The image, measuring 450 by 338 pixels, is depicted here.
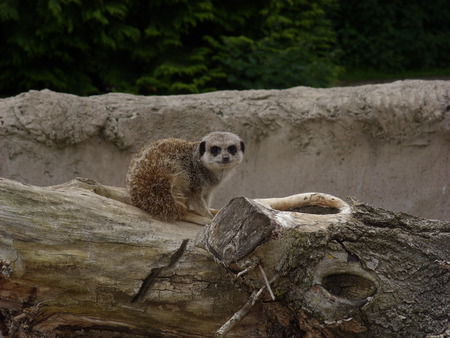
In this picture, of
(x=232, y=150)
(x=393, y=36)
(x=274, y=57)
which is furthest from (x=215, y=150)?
(x=393, y=36)

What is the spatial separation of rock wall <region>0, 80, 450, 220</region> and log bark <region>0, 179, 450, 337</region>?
7.68ft

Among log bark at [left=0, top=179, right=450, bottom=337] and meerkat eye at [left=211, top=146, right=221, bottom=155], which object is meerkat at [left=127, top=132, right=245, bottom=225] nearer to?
meerkat eye at [left=211, top=146, right=221, bottom=155]

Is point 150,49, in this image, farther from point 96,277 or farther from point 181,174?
point 96,277

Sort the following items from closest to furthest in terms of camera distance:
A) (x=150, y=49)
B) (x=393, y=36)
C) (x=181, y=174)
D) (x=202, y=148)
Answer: (x=181, y=174)
(x=202, y=148)
(x=150, y=49)
(x=393, y=36)

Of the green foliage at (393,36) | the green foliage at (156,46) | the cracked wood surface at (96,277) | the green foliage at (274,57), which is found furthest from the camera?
the green foliage at (393,36)

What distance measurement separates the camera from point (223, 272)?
3006mm

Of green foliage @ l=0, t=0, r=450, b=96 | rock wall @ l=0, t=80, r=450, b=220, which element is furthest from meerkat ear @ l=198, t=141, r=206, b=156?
green foliage @ l=0, t=0, r=450, b=96

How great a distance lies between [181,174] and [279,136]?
186cm

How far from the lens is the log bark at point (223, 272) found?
8.82 ft

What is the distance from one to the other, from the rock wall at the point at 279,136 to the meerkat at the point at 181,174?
1242 millimetres

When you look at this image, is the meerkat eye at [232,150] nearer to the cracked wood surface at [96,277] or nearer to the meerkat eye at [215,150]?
the meerkat eye at [215,150]

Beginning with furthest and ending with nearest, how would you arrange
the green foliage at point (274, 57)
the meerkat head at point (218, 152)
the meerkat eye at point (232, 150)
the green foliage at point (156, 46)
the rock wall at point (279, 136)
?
the green foliage at point (274, 57) → the green foliage at point (156, 46) → the rock wall at point (279, 136) → the meerkat eye at point (232, 150) → the meerkat head at point (218, 152)

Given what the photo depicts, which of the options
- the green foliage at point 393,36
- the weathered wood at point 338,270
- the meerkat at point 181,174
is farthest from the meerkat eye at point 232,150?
the green foliage at point 393,36

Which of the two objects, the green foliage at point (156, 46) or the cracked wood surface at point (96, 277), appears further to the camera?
the green foliage at point (156, 46)
